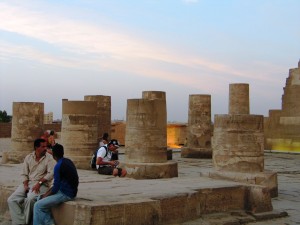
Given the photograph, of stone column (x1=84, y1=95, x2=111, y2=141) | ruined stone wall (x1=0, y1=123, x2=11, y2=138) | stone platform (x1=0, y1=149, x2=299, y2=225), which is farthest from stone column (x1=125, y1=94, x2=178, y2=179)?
ruined stone wall (x1=0, y1=123, x2=11, y2=138)

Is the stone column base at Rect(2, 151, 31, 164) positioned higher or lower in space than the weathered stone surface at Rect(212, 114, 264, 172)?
lower

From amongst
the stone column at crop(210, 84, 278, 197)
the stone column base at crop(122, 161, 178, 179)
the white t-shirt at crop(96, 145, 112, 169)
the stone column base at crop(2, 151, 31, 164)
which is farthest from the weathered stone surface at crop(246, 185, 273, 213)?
the stone column base at crop(2, 151, 31, 164)

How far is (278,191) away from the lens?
1238cm

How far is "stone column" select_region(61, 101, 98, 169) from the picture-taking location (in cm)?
1579

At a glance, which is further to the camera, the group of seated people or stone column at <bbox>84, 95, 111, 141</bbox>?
stone column at <bbox>84, 95, 111, 141</bbox>

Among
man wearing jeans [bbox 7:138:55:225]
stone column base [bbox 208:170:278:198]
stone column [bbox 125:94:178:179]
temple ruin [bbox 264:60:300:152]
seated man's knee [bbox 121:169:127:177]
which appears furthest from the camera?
temple ruin [bbox 264:60:300:152]

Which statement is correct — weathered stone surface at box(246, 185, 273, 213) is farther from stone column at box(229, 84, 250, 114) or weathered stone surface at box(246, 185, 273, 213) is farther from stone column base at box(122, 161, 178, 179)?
stone column at box(229, 84, 250, 114)

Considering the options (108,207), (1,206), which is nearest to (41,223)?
(108,207)

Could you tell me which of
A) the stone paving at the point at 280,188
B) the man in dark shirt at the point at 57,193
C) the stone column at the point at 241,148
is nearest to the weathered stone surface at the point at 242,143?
the stone column at the point at 241,148

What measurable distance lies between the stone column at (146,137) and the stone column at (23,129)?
5571mm

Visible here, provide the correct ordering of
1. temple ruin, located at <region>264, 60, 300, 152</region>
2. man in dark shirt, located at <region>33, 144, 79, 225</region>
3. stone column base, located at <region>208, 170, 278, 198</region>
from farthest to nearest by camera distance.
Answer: temple ruin, located at <region>264, 60, 300, 152</region>
stone column base, located at <region>208, 170, 278, 198</region>
man in dark shirt, located at <region>33, 144, 79, 225</region>

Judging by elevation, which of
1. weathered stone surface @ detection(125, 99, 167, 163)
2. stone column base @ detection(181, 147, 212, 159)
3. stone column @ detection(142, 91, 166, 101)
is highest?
stone column @ detection(142, 91, 166, 101)

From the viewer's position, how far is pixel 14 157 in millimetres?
17250

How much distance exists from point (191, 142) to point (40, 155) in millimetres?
15071
